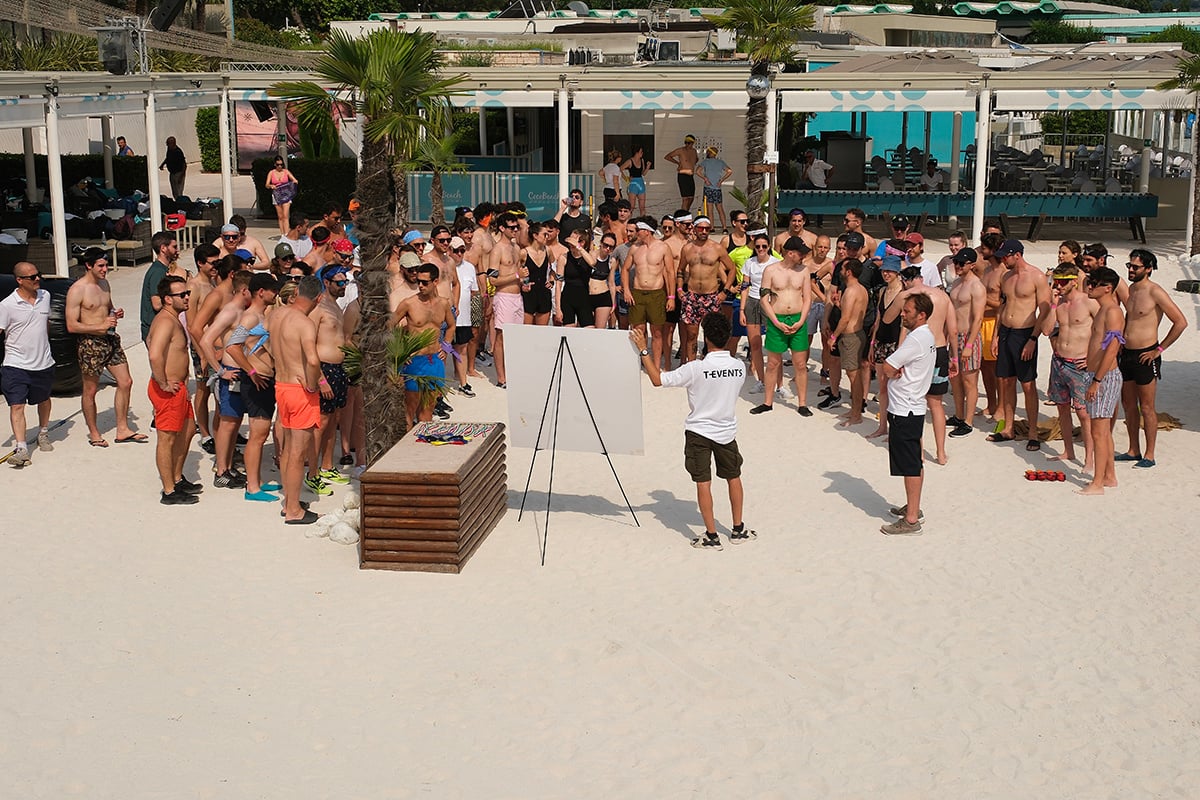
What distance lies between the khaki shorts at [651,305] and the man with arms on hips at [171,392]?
14.7 feet

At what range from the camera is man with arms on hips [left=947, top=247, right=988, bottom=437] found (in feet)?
35.1

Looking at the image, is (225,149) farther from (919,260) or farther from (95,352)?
(919,260)

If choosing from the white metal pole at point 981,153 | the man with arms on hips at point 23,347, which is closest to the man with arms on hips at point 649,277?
the man with arms on hips at point 23,347

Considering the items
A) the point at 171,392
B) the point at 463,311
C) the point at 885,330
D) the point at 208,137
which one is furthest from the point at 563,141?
the point at 208,137

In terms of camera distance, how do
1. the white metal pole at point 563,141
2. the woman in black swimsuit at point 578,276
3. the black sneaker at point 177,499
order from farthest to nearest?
the white metal pole at point 563,141 → the woman in black swimsuit at point 578,276 → the black sneaker at point 177,499

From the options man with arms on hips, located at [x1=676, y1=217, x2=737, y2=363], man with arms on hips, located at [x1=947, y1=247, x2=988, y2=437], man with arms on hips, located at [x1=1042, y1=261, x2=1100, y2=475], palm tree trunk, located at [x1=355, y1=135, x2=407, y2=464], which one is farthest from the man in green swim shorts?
palm tree trunk, located at [x1=355, y1=135, x2=407, y2=464]

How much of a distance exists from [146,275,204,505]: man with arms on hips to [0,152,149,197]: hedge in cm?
1527

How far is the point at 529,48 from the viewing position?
27266 millimetres

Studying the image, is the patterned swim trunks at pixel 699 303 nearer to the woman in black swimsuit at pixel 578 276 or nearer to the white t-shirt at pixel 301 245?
the woman in black swimsuit at pixel 578 276

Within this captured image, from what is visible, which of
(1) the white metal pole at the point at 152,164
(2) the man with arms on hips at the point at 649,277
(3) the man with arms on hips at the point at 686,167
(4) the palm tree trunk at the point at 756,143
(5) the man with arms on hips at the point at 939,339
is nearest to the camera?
(5) the man with arms on hips at the point at 939,339

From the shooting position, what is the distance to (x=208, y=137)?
35812 millimetres

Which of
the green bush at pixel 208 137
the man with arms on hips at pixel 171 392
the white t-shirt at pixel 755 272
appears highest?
the green bush at pixel 208 137

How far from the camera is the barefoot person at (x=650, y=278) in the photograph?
40.9ft

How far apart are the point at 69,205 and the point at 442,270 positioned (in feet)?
35.0
